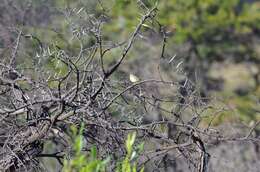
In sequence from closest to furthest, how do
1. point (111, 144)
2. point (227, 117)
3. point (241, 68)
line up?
point (111, 144)
point (227, 117)
point (241, 68)

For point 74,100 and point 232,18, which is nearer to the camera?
point 74,100

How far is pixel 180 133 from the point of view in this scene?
3896 mm

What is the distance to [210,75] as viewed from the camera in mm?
13859

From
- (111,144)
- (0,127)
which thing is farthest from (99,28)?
(0,127)

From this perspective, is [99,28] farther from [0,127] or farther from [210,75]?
[210,75]

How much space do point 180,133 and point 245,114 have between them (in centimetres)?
469

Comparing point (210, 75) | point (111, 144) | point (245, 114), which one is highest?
point (210, 75)

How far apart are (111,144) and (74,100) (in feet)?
1.13

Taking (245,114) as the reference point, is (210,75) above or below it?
above

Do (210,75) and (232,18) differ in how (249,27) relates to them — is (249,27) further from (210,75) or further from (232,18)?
(210,75)

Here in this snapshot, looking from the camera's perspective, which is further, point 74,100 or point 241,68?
point 241,68

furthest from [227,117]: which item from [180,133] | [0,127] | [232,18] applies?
[232,18]

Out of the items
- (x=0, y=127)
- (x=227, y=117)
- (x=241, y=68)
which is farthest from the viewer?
(x=241, y=68)

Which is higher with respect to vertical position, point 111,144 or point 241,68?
point 241,68
